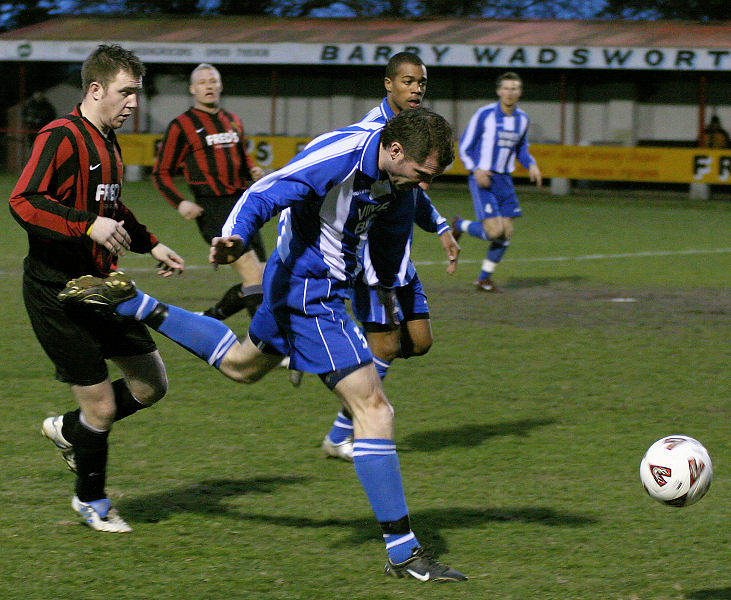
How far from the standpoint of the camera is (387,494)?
13.5ft

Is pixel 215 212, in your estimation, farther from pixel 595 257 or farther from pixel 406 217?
pixel 595 257

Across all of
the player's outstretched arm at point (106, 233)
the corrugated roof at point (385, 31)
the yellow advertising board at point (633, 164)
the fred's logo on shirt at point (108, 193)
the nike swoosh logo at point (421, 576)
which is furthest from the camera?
the corrugated roof at point (385, 31)

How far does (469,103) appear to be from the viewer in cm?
2972

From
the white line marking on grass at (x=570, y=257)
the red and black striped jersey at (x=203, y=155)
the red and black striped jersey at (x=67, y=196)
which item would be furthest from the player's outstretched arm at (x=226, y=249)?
the white line marking on grass at (x=570, y=257)

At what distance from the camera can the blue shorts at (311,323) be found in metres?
4.25

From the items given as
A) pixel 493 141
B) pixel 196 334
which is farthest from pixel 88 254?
pixel 493 141

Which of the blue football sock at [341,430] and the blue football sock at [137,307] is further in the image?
the blue football sock at [341,430]

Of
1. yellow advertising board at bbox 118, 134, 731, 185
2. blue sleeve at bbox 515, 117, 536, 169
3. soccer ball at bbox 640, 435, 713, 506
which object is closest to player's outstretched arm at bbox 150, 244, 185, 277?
soccer ball at bbox 640, 435, 713, 506

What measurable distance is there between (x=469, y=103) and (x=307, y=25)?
5.54 metres

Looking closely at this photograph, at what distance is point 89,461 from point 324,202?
138 cm

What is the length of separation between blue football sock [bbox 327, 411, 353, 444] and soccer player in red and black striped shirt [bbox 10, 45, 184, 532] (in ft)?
3.87

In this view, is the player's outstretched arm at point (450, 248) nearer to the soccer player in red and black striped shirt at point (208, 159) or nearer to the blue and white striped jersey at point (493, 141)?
the soccer player in red and black striped shirt at point (208, 159)

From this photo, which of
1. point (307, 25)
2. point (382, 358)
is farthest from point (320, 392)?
point (307, 25)

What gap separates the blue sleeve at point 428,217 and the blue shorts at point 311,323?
1757 millimetres
